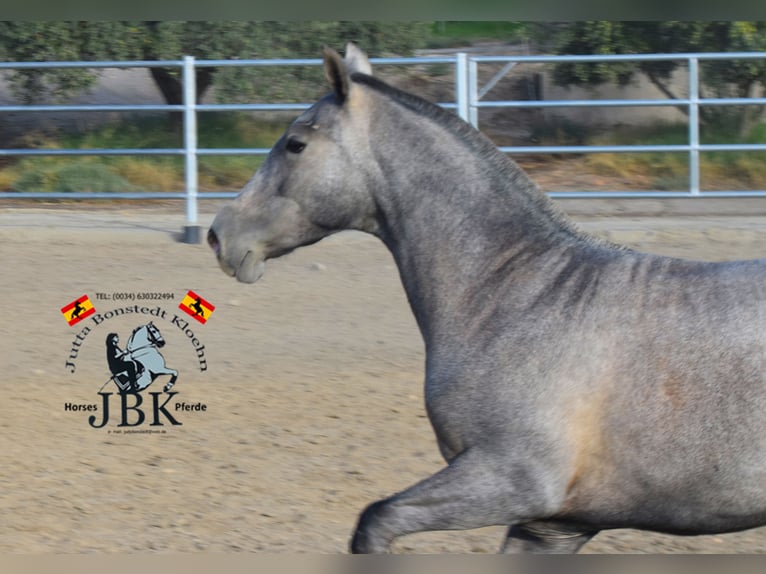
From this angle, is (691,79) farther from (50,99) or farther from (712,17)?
(50,99)

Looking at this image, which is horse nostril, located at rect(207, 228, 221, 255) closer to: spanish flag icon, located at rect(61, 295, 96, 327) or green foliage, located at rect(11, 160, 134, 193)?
spanish flag icon, located at rect(61, 295, 96, 327)

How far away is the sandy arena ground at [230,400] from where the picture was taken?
4.22 meters

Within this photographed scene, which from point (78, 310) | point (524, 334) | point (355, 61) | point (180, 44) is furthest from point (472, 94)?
point (524, 334)

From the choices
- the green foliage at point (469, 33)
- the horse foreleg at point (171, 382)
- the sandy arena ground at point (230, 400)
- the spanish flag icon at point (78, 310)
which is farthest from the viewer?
the green foliage at point (469, 33)

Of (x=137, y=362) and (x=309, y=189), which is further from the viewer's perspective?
(x=137, y=362)

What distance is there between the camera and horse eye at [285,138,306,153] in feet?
10.7

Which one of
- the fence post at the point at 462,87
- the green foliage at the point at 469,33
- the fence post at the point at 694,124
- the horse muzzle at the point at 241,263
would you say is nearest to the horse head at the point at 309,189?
the horse muzzle at the point at 241,263

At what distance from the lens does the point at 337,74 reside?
3.22m

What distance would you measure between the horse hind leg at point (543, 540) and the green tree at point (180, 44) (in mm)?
8617

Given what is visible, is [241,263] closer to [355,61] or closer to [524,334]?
[355,61]

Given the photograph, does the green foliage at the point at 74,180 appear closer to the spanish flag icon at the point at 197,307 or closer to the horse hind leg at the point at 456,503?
the spanish flag icon at the point at 197,307

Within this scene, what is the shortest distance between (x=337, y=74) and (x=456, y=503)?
124 centimetres

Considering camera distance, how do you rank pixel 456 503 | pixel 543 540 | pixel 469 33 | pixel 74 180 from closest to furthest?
pixel 456 503, pixel 543 540, pixel 74 180, pixel 469 33

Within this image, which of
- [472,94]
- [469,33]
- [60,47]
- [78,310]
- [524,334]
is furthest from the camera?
[469,33]
